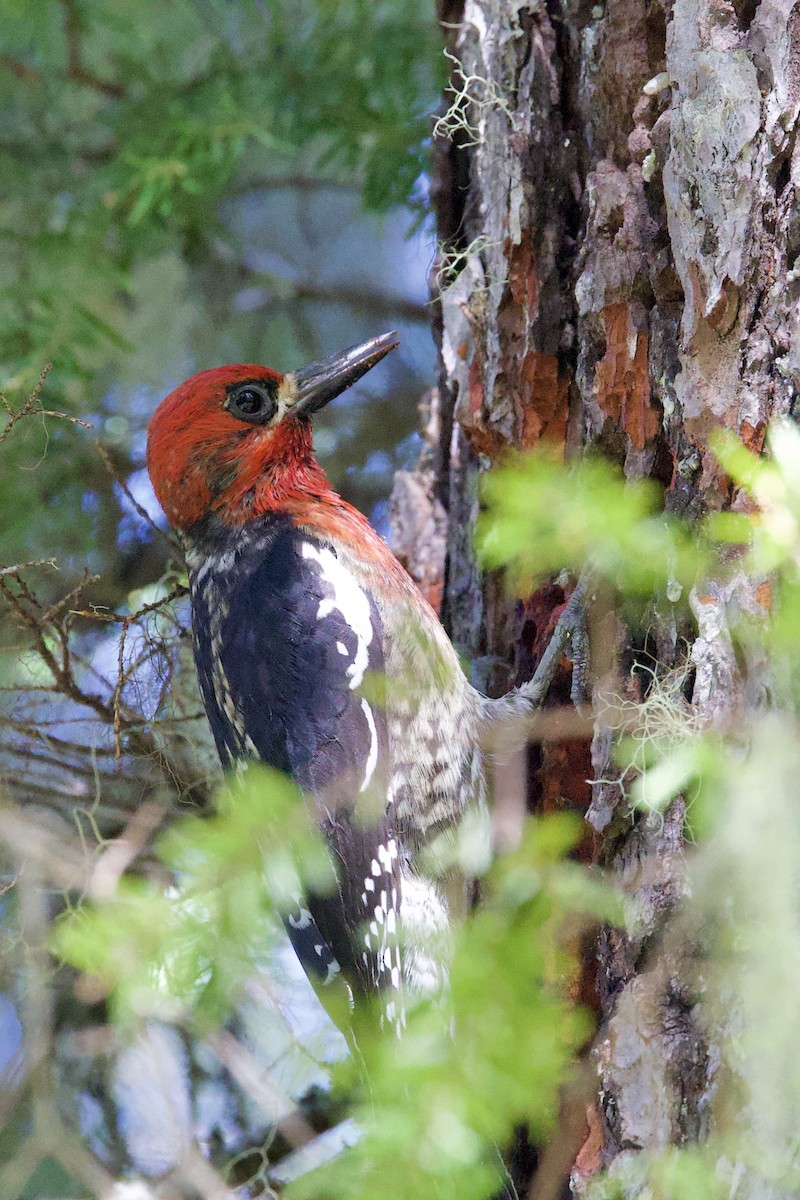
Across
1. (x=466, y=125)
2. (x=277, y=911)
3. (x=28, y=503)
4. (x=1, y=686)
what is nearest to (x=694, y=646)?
(x=277, y=911)

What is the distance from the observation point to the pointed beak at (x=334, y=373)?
237 cm

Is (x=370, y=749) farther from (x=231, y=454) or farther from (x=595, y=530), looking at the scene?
(x=595, y=530)

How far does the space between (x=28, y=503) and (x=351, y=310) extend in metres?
1.16

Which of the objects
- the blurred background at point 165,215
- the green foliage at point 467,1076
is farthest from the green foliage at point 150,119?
the green foliage at point 467,1076

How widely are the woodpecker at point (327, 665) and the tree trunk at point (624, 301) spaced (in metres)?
0.21

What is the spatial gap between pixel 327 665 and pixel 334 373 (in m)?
0.64

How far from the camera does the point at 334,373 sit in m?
2.43

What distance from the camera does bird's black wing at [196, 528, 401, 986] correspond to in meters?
2.08

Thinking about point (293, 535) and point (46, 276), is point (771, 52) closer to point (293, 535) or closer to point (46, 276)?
point (293, 535)

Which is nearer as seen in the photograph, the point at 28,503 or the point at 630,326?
the point at 630,326

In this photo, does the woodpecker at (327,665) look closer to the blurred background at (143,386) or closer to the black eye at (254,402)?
the black eye at (254,402)

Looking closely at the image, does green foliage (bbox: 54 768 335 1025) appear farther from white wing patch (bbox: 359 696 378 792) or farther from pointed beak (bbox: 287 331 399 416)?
pointed beak (bbox: 287 331 399 416)

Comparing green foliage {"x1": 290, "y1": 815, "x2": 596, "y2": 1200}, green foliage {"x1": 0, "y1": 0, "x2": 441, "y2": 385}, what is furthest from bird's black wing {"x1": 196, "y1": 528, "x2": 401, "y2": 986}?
green foliage {"x1": 0, "y1": 0, "x2": 441, "y2": 385}

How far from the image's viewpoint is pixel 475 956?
135 centimetres
